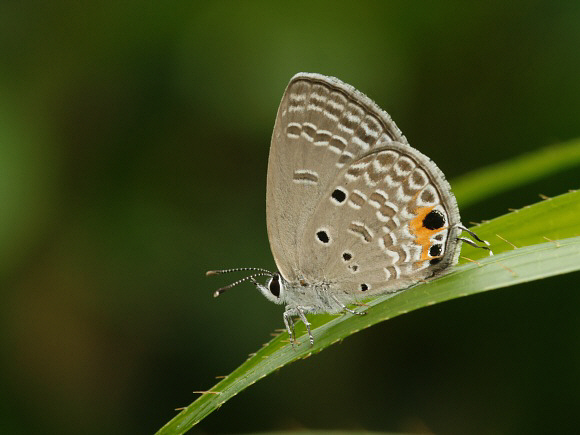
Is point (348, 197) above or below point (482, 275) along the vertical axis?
above

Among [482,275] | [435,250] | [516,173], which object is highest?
[516,173]

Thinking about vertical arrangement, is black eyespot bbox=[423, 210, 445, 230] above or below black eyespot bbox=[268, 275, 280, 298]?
above

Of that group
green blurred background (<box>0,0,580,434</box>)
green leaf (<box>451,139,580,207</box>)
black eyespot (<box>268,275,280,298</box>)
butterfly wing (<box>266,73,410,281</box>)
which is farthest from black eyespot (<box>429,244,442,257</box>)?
green blurred background (<box>0,0,580,434</box>)

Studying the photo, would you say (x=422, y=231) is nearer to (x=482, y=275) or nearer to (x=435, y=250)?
(x=435, y=250)

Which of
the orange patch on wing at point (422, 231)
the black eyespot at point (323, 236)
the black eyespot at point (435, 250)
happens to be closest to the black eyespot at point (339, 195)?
the black eyespot at point (323, 236)

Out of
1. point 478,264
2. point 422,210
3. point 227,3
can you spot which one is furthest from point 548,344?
point 227,3

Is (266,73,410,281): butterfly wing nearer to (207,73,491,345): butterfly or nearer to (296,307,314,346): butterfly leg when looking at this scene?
(207,73,491,345): butterfly

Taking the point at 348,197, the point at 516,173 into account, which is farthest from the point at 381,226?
the point at 516,173
